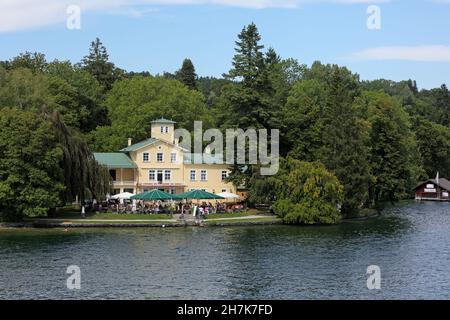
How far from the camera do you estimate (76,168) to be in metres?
62.6

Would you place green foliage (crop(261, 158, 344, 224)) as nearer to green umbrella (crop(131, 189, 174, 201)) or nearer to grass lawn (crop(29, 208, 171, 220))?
green umbrella (crop(131, 189, 174, 201))

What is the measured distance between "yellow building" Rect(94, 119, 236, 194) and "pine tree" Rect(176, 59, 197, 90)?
225 feet

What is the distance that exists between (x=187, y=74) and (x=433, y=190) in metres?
58.5

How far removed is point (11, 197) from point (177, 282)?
26164 millimetres

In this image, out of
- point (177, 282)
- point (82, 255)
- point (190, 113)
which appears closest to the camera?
point (177, 282)

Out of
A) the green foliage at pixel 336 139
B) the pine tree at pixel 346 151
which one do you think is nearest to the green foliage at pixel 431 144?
the green foliage at pixel 336 139

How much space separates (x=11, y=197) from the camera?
56844 millimetres

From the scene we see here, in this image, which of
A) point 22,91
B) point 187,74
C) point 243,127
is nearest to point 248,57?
point 243,127

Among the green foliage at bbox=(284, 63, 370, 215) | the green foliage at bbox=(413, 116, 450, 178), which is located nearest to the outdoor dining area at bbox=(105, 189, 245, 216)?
the green foliage at bbox=(284, 63, 370, 215)

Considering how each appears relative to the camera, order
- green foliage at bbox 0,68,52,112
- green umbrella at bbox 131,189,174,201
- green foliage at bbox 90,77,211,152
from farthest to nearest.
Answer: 1. green foliage at bbox 90,77,211,152
2. green foliage at bbox 0,68,52,112
3. green umbrella at bbox 131,189,174,201

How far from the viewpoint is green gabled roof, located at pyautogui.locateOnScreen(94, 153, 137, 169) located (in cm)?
7475

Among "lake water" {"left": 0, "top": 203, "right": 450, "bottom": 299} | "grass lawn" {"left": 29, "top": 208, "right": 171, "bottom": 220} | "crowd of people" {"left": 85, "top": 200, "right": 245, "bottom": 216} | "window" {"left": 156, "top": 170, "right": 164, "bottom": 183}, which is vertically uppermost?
"window" {"left": 156, "top": 170, "right": 164, "bottom": 183}
